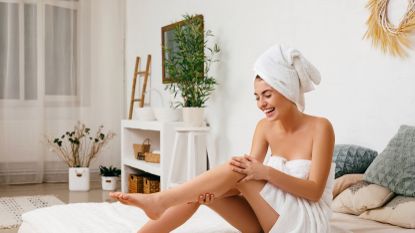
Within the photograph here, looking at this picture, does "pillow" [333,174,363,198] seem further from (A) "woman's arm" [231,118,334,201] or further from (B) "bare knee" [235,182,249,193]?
(B) "bare knee" [235,182,249,193]

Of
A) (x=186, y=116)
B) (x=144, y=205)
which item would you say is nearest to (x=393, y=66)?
(x=144, y=205)

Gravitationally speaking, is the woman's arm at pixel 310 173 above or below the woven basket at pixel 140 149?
above

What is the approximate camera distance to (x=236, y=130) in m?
4.45

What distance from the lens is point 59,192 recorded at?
5641 mm

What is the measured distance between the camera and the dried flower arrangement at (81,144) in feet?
19.8

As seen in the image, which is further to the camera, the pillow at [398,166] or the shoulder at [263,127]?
the pillow at [398,166]

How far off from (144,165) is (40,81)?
1.76 m

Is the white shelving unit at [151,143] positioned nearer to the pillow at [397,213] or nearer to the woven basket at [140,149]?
the woven basket at [140,149]

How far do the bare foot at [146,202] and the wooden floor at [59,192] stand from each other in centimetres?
324

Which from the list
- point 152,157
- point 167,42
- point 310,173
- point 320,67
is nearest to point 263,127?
→ point 310,173

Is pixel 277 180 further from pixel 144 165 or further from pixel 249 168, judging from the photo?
pixel 144 165

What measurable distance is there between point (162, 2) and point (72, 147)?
1.62m

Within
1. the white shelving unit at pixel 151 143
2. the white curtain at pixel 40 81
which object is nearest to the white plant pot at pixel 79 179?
the white shelving unit at pixel 151 143

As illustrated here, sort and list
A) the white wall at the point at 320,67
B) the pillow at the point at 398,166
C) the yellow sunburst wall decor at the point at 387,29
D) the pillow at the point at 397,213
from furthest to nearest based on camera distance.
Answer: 1. the white wall at the point at 320,67
2. the yellow sunburst wall decor at the point at 387,29
3. the pillow at the point at 398,166
4. the pillow at the point at 397,213
